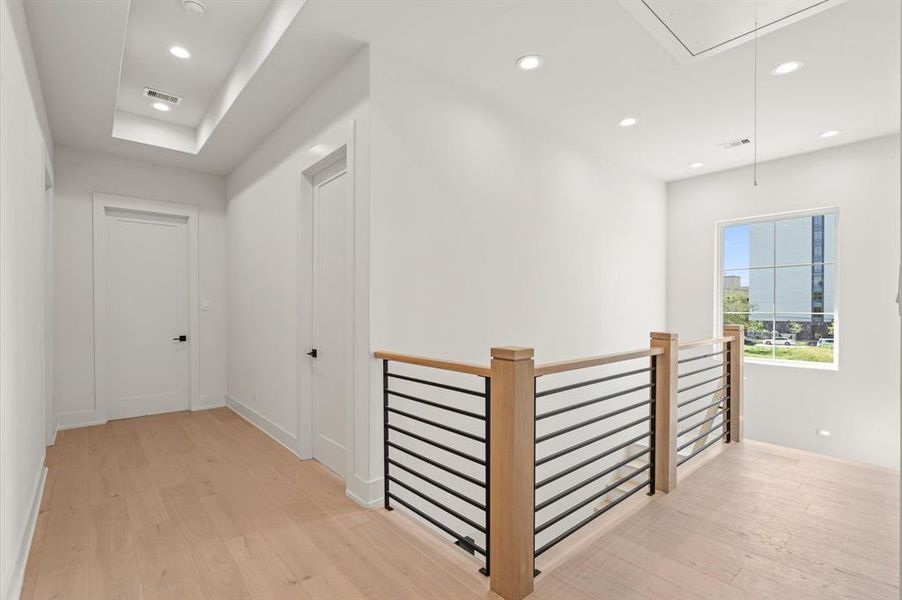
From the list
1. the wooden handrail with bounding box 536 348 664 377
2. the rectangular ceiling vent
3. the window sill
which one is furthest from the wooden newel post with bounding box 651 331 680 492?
the rectangular ceiling vent

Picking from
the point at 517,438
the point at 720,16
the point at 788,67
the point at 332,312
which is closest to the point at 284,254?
the point at 332,312

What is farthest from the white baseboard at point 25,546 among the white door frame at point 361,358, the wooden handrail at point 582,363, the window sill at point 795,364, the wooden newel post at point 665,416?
the window sill at point 795,364

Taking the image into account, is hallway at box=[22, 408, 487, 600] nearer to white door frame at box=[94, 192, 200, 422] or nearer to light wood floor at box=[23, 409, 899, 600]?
light wood floor at box=[23, 409, 899, 600]

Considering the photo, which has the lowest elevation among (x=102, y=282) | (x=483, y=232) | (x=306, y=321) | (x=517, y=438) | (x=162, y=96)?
(x=517, y=438)

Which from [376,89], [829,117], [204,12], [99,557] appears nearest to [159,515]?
[99,557]

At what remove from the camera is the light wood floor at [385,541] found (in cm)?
187

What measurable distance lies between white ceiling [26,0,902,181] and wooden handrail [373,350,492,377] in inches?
70.4

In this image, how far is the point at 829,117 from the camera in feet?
12.3

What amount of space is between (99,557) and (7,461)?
67cm

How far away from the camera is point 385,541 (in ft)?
7.23

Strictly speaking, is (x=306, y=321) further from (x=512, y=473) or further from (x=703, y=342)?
(x=703, y=342)

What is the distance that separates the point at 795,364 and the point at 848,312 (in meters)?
0.72

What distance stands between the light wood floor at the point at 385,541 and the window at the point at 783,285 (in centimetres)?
201

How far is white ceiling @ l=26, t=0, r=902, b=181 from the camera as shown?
2400mm
